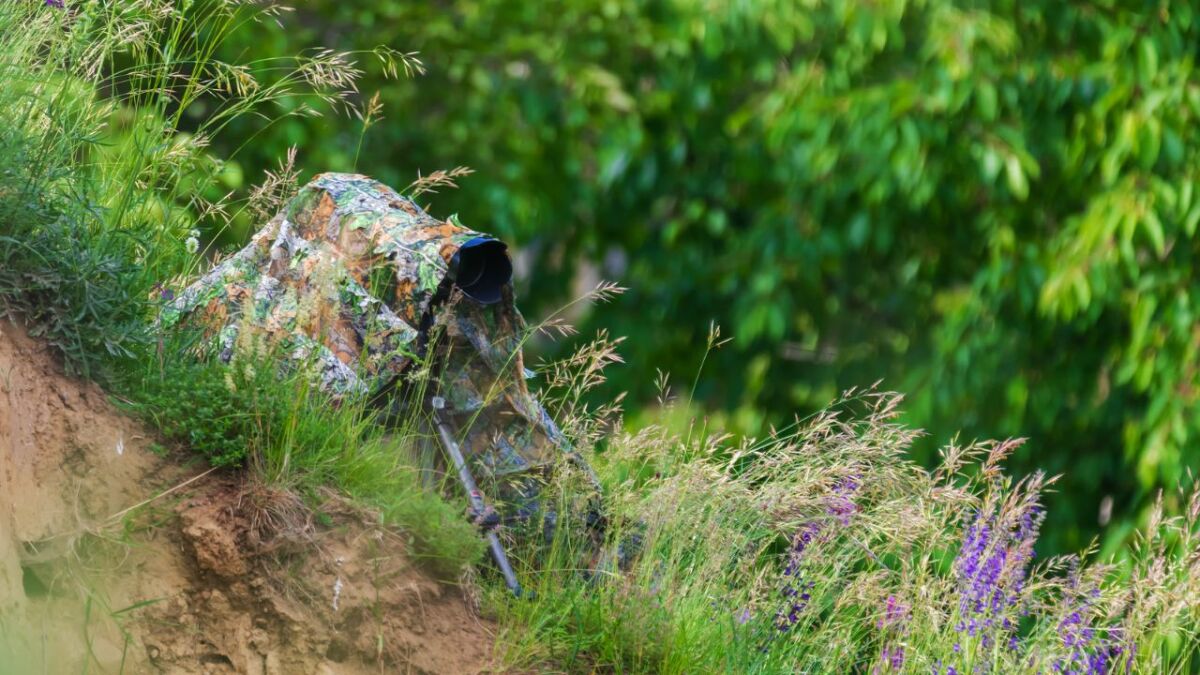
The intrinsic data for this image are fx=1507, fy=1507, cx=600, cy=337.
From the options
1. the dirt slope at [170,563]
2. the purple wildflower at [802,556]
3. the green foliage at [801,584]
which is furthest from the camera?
the purple wildflower at [802,556]

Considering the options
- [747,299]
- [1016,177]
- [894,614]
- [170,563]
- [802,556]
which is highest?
[170,563]

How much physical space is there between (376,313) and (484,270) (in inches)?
11.3

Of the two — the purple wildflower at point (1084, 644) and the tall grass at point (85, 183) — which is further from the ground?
the tall grass at point (85, 183)

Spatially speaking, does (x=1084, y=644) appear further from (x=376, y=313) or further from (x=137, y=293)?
(x=137, y=293)

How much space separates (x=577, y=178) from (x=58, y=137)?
12.7ft

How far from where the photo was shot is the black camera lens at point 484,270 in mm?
3713

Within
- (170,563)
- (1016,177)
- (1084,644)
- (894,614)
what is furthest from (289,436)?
(1016,177)

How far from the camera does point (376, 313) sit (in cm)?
371

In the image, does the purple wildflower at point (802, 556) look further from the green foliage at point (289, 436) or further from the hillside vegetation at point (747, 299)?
the green foliage at point (289, 436)

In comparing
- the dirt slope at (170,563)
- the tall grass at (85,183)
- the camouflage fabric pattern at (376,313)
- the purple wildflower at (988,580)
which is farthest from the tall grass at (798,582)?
the tall grass at (85,183)

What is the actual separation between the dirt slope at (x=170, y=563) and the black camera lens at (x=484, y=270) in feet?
2.13

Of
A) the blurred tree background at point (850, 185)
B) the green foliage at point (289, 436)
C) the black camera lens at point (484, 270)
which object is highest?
the black camera lens at point (484, 270)

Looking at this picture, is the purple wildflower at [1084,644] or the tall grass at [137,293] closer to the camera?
the tall grass at [137,293]

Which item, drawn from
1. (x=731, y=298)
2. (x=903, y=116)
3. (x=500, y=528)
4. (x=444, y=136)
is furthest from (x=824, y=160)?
(x=500, y=528)
